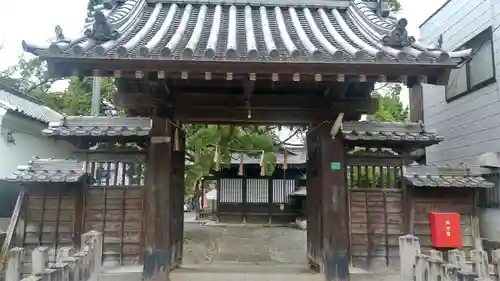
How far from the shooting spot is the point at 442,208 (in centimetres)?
665

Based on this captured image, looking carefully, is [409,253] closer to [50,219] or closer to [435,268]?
[435,268]

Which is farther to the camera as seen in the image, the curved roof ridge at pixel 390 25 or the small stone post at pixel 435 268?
the curved roof ridge at pixel 390 25

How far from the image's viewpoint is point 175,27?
648 centimetres

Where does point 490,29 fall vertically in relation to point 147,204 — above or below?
above

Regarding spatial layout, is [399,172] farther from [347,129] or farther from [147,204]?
[147,204]

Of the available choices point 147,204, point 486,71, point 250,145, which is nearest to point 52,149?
point 250,145

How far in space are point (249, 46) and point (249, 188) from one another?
19.5 metres

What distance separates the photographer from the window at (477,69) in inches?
317

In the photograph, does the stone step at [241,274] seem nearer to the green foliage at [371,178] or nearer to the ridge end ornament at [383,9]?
the green foliage at [371,178]

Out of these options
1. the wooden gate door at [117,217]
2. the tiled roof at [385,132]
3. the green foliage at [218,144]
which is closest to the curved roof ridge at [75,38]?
the wooden gate door at [117,217]

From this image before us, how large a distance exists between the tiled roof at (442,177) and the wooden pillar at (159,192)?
387cm

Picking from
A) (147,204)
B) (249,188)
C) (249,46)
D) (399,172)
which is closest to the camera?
(249,46)

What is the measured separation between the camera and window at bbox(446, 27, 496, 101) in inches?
317

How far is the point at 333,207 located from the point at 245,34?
2963 millimetres
